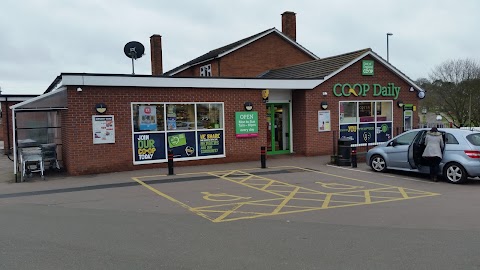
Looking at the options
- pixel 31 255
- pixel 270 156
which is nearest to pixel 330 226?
pixel 31 255

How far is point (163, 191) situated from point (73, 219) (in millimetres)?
3091

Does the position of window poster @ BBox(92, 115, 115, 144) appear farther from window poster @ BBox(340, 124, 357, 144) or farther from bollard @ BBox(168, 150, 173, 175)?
window poster @ BBox(340, 124, 357, 144)

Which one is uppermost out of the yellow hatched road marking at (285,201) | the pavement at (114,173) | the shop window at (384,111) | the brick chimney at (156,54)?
the brick chimney at (156,54)

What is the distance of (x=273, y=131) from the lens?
18.1 m

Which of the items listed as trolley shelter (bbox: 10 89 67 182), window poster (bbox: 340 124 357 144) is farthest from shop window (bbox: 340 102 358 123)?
trolley shelter (bbox: 10 89 67 182)

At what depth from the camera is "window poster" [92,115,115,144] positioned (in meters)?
13.5

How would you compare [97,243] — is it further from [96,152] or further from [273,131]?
[273,131]

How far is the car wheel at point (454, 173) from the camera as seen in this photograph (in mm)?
11234

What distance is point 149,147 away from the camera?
14.5 metres

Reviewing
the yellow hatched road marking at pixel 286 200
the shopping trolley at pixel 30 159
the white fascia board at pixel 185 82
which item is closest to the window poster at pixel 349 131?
the white fascia board at pixel 185 82

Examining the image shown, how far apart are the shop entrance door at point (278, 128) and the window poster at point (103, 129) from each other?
690 cm

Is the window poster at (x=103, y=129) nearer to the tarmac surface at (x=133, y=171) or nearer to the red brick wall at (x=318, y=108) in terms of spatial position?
the tarmac surface at (x=133, y=171)

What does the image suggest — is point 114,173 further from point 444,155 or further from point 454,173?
point 454,173

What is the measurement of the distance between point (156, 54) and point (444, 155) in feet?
83.0
